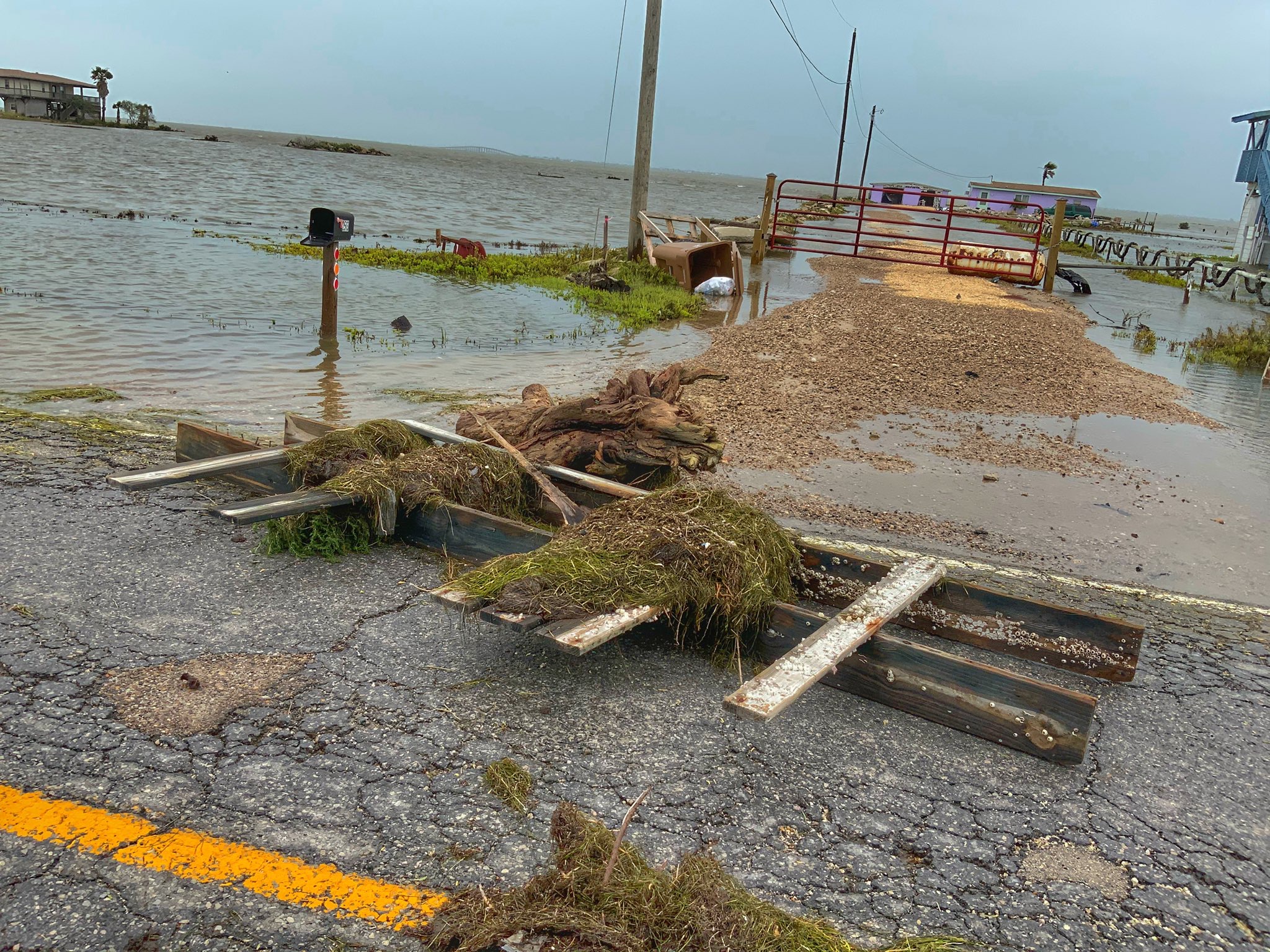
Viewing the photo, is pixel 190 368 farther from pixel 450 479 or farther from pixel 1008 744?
pixel 1008 744

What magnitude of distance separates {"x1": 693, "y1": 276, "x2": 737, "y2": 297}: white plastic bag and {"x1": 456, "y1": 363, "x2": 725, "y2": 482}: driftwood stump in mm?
12172

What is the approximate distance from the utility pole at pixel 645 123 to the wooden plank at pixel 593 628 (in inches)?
640

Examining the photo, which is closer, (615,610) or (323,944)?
(323,944)

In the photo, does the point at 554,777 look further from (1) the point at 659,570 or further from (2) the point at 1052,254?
(2) the point at 1052,254

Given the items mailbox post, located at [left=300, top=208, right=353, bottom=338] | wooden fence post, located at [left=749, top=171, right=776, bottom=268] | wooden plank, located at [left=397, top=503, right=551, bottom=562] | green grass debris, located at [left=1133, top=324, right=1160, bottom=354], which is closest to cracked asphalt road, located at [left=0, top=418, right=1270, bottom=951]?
wooden plank, located at [left=397, top=503, right=551, bottom=562]

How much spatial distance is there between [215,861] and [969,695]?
102 inches

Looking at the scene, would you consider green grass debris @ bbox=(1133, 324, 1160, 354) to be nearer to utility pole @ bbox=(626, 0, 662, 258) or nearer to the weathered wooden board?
utility pole @ bbox=(626, 0, 662, 258)

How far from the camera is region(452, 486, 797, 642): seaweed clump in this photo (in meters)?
3.60

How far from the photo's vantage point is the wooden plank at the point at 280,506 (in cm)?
425

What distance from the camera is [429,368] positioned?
417 inches

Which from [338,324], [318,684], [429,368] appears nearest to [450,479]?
[318,684]

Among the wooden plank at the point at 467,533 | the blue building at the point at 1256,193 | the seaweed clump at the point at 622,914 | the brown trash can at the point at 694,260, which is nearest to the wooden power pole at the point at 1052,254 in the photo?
the brown trash can at the point at 694,260

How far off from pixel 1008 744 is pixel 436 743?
6.78 ft

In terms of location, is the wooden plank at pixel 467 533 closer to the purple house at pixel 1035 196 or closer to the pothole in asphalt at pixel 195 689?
the pothole in asphalt at pixel 195 689
